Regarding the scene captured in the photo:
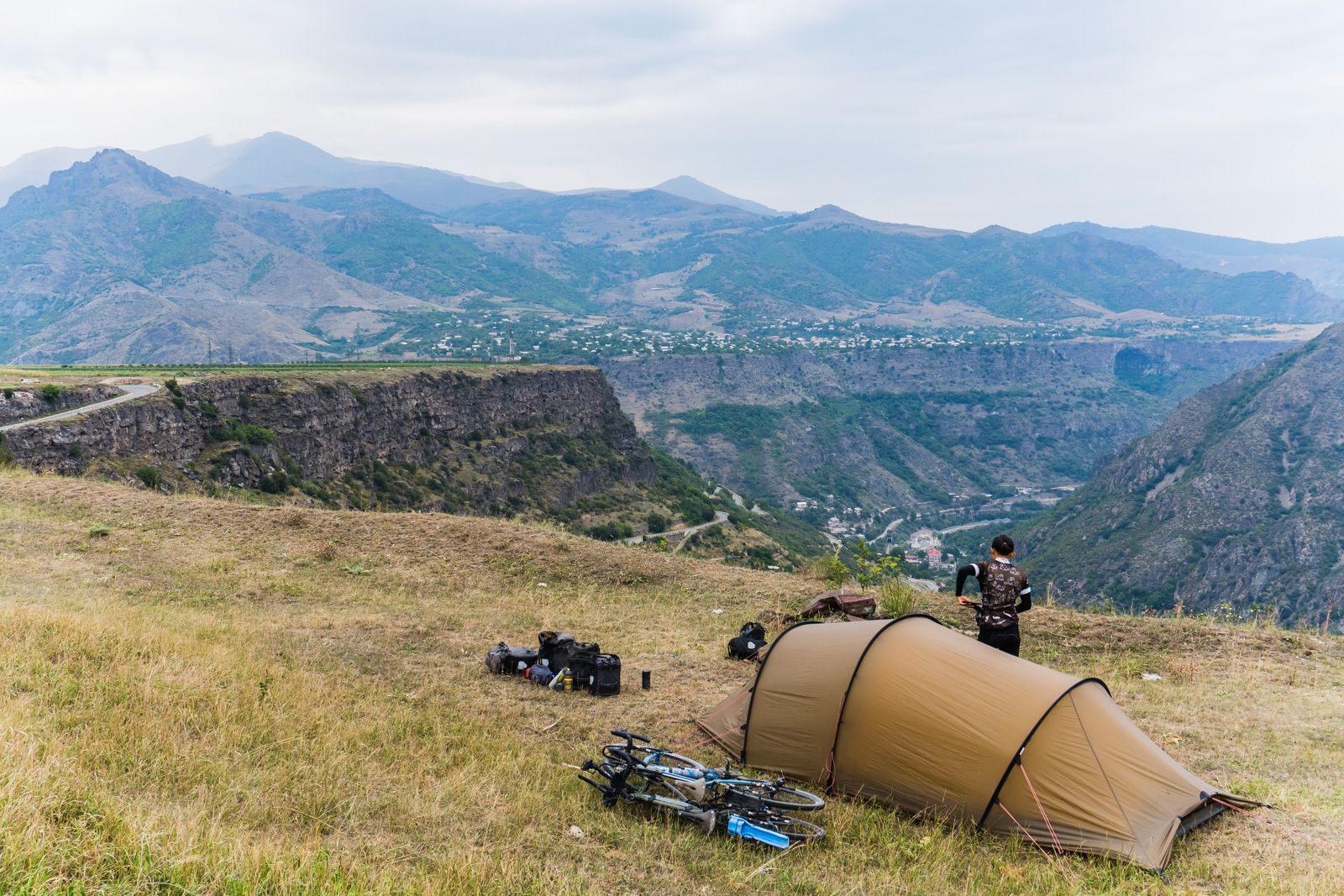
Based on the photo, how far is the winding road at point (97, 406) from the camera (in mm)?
34500

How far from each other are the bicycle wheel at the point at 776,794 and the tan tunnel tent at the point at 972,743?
0.61m

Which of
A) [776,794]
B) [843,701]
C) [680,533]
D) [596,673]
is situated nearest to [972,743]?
[843,701]

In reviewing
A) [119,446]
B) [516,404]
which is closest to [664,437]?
[516,404]

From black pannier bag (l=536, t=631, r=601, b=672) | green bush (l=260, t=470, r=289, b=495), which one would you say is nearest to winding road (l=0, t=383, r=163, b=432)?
green bush (l=260, t=470, r=289, b=495)

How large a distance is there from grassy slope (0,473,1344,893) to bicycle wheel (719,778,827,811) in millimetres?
266

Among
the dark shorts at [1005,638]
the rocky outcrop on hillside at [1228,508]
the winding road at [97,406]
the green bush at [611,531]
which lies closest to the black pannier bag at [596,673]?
the dark shorts at [1005,638]

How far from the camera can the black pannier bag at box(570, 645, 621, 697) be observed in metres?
12.0

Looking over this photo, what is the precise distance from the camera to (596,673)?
1201 cm

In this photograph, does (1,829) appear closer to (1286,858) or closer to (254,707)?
(254,707)

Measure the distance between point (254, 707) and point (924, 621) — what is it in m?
8.38

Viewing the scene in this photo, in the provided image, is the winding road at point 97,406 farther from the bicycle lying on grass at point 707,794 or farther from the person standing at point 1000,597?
the person standing at point 1000,597

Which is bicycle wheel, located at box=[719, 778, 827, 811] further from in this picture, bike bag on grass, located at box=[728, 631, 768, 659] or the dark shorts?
bike bag on grass, located at box=[728, 631, 768, 659]

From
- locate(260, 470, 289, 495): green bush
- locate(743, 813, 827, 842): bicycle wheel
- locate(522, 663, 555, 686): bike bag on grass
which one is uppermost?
locate(743, 813, 827, 842): bicycle wheel

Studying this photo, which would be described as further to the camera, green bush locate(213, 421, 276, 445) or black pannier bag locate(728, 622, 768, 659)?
green bush locate(213, 421, 276, 445)
